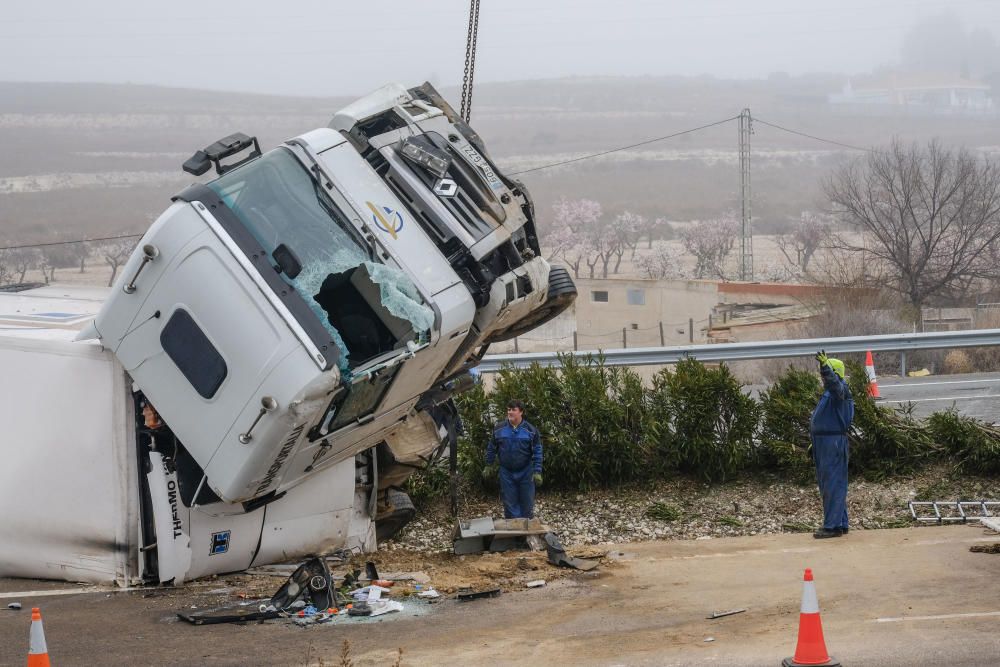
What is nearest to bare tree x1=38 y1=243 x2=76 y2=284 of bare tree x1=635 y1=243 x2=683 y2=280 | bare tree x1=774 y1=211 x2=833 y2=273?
bare tree x1=635 y1=243 x2=683 y2=280

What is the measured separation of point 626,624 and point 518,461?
149 inches

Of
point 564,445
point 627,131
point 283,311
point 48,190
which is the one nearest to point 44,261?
point 48,190

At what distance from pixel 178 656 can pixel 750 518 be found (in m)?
6.63

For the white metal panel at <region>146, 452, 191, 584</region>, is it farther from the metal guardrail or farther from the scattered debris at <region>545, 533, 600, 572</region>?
the metal guardrail

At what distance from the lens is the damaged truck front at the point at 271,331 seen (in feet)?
24.3

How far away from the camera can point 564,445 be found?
488 inches

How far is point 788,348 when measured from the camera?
693 inches

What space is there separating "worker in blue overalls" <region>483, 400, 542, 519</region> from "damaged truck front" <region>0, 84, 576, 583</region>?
258 cm

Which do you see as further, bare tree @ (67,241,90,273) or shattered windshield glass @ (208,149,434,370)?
bare tree @ (67,241,90,273)

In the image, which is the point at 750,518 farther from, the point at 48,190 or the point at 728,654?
the point at 48,190

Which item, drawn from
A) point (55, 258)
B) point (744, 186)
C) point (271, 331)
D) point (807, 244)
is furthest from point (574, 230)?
point (271, 331)

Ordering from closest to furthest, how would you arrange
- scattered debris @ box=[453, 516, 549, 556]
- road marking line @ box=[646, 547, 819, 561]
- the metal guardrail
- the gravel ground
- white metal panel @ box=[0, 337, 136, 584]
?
white metal panel @ box=[0, 337, 136, 584] → road marking line @ box=[646, 547, 819, 561] → scattered debris @ box=[453, 516, 549, 556] → the gravel ground → the metal guardrail

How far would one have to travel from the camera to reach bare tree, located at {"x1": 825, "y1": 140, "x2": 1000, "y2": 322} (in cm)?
4634

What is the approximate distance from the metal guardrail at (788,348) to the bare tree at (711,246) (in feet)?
152
